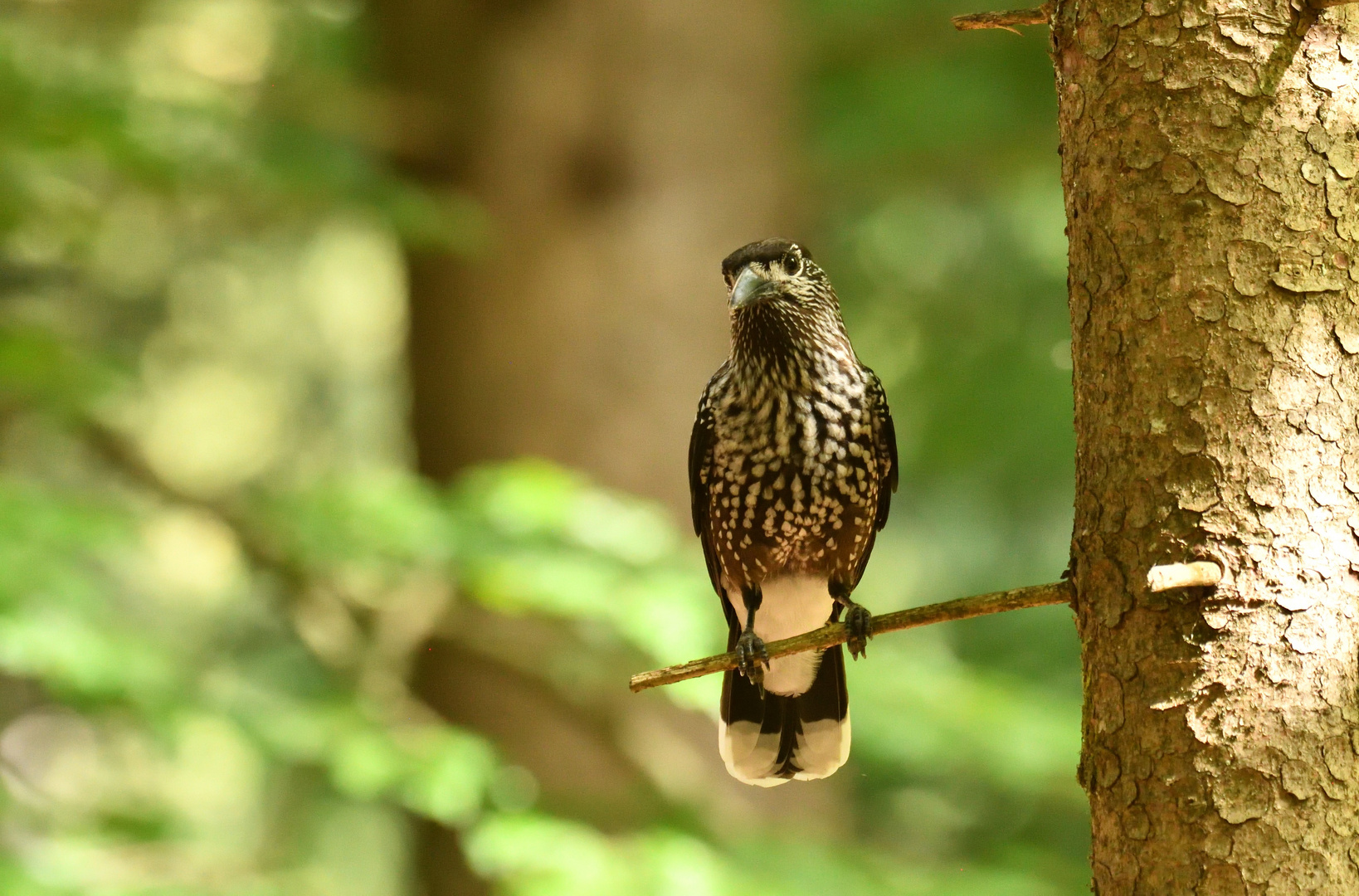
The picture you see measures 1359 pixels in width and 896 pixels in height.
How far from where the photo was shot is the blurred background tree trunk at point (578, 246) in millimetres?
6680

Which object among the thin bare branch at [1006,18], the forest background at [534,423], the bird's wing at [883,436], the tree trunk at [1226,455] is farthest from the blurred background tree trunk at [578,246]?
the tree trunk at [1226,455]

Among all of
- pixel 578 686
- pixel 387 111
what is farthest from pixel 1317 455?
pixel 387 111

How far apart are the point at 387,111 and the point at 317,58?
6.12 feet

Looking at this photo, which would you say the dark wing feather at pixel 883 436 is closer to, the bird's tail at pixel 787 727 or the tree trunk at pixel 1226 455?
the bird's tail at pixel 787 727

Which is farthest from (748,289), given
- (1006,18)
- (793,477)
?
(1006,18)

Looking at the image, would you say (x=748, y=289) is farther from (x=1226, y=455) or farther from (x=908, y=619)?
(x=1226, y=455)

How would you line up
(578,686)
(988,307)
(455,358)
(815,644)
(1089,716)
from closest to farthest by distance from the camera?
(1089,716) < (815,644) < (578,686) < (455,358) < (988,307)

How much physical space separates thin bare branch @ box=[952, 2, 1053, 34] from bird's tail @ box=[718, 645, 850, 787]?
1.90 meters

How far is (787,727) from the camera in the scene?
151 inches

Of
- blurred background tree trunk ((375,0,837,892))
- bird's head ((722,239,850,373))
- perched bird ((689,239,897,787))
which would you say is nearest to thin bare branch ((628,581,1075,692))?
perched bird ((689,239,897,787))

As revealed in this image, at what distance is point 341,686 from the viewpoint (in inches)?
241

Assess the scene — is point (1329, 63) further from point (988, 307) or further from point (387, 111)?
point (988, 307)

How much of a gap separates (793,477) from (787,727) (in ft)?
2.27

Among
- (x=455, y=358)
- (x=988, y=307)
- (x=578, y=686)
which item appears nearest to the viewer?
(x=578, y=686)
